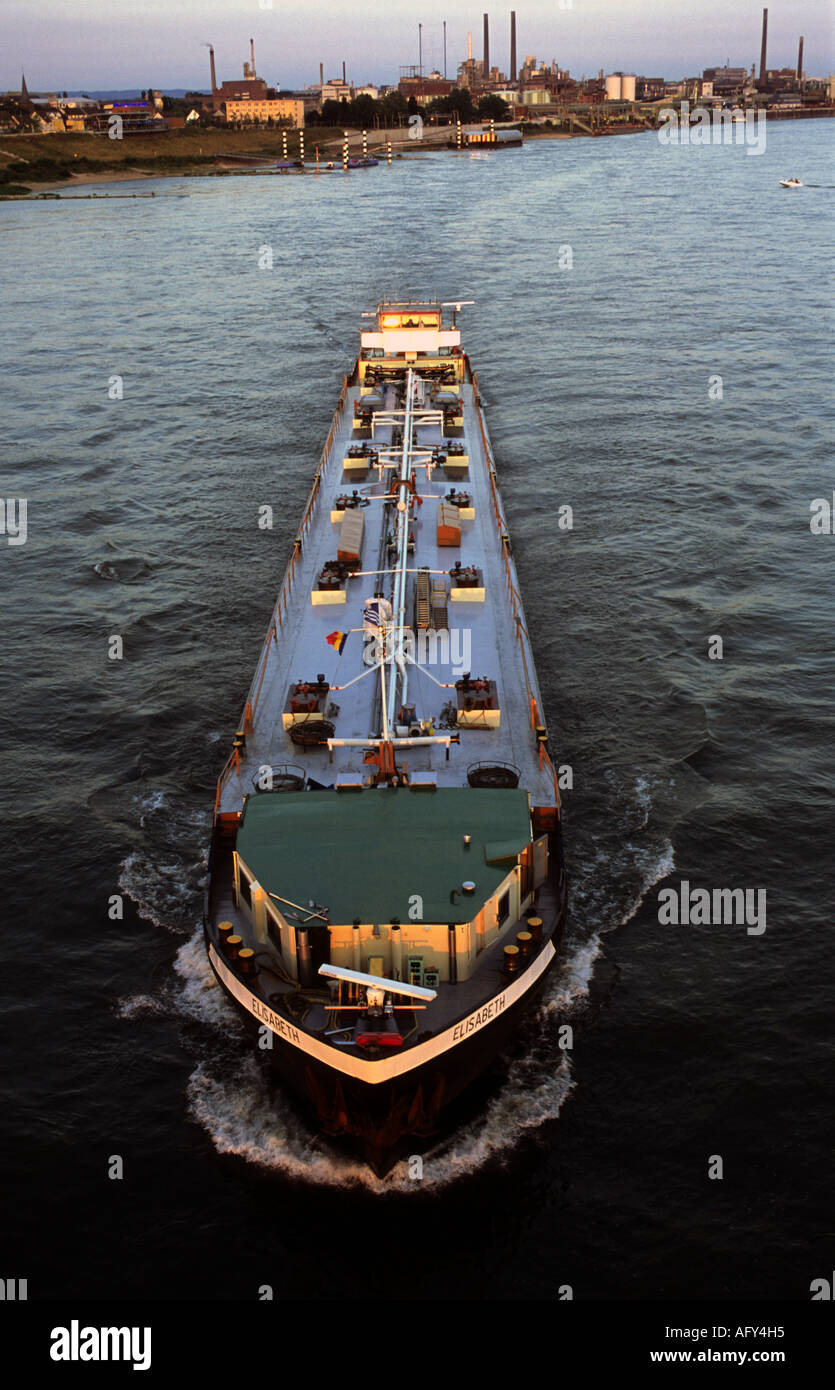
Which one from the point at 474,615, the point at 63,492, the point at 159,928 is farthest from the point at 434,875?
the point at 63,492

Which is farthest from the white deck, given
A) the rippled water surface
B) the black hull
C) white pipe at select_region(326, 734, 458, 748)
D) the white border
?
the black hull

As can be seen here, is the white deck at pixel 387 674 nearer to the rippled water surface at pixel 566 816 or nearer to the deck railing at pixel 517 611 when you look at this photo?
the deck railing at pixel 517 611

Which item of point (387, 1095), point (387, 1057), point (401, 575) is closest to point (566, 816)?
point (401, 575)

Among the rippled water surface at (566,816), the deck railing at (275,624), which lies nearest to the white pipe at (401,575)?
the deck railing at (275,624)

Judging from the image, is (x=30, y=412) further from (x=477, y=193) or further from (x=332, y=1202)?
(x=477, y=193)

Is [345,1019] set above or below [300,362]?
below
